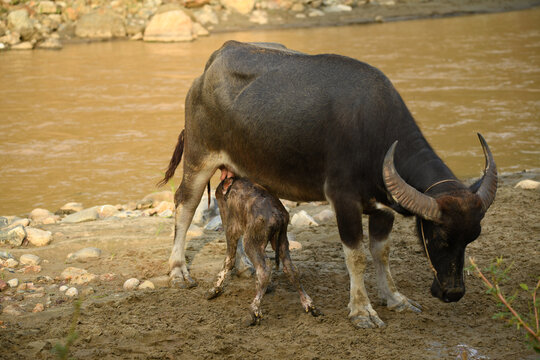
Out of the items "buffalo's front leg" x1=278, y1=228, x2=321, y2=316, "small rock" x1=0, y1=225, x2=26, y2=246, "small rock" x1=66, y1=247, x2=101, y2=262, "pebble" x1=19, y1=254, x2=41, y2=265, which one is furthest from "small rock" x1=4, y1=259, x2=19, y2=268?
"buffalo's front leg" x1=278, y1=228, x2=321, y2=316

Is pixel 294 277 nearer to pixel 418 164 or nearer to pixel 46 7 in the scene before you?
pixel 418 164

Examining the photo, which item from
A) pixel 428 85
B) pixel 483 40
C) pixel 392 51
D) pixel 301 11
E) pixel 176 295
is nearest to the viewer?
pixel 176 295

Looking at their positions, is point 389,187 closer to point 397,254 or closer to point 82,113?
point 397,254

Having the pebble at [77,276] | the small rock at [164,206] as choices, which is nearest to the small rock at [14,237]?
the pebble at [77,276]

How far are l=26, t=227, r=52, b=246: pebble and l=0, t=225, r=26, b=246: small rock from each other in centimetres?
7

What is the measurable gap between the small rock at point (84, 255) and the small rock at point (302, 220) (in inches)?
89.6

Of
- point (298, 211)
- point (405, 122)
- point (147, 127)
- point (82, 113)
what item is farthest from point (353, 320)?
point (82, 113)

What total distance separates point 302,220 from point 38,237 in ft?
9.57

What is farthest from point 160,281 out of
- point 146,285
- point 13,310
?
point 13,310

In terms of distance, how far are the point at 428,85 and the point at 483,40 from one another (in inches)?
285

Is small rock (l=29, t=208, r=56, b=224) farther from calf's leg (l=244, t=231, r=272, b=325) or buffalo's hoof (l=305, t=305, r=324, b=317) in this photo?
buffalo's hoof (l=305, t=305, r=324, b=317)

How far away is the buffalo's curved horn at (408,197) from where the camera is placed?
183 inches

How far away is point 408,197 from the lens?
4.70 metres

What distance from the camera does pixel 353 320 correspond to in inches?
209
